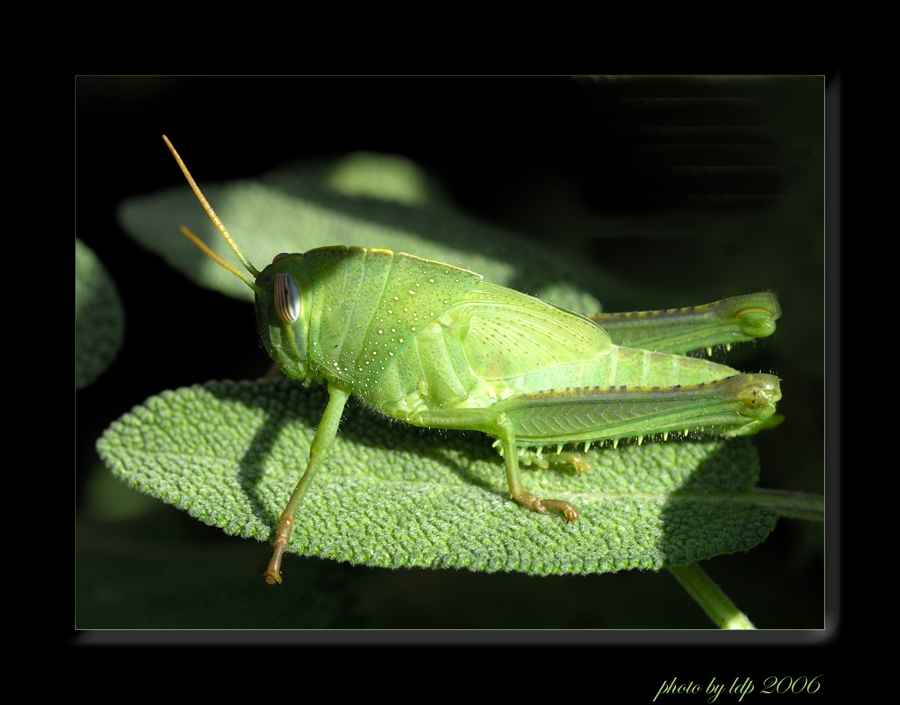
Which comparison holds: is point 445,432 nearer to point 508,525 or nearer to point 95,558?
point 508,525

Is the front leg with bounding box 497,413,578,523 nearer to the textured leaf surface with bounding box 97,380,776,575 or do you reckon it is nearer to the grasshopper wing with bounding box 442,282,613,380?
the textured leaf surface with bounding box 97,380,776,575

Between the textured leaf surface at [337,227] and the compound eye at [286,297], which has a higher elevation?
the textured leaf surface at [337,227]

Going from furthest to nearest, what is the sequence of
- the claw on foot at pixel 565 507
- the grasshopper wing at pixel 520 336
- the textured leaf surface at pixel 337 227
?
the textured leaf surface at pixel 337 227 → the grasshopper wing at pixel 520 336 → the claw on foot at pixel 565 507

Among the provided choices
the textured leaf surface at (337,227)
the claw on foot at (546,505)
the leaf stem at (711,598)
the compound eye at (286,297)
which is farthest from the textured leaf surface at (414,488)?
the textured leaf surface at (337,227)

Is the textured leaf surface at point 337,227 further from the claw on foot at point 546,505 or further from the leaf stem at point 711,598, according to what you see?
the leaf stem at point 711,598

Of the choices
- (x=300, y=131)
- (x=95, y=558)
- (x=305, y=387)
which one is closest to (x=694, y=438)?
(x=305, y=387)

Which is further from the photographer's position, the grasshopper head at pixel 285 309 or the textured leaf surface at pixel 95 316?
the textured leaf surface at pixel 95 316

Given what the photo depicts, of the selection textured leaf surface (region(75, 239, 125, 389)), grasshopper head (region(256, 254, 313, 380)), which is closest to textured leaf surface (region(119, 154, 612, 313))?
textured leaf surface (region(75, 239, 125, 389))
